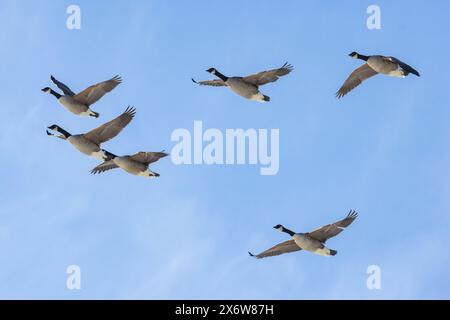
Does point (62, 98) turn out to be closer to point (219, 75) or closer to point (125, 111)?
point (125, 111)

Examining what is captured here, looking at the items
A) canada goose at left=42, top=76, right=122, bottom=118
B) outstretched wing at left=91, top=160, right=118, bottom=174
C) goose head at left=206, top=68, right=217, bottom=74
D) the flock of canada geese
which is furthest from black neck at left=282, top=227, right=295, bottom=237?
canada goose at left=42, top=76, right=122, bottom=118

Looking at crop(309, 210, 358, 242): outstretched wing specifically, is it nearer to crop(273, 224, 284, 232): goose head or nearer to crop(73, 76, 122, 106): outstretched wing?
crop(273, 224, 284, 232): goose head

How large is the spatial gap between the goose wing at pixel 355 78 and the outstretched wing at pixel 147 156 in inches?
169

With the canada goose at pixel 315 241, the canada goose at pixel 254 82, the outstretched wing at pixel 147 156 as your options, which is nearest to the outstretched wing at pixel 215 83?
the canada goose at pixel 254 82

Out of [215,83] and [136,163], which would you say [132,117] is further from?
[215,83]

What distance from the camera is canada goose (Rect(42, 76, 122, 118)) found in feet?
72.3

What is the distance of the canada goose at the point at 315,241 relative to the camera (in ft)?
70.1

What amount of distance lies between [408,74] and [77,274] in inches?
280

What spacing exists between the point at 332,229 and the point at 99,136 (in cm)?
452

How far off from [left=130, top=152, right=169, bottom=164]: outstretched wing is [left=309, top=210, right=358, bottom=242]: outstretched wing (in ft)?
9.96

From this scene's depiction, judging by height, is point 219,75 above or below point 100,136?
above

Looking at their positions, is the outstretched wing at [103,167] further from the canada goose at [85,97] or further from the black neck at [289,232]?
the black neck at [289,232]
